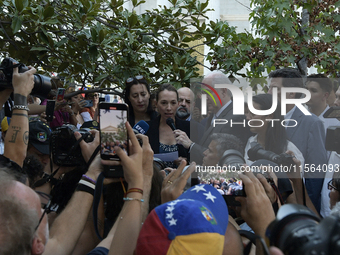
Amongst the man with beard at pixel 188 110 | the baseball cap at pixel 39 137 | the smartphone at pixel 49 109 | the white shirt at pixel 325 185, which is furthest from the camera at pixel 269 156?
the smartphone at pixel 49 109

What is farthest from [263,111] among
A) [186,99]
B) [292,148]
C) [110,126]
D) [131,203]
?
[186,99]

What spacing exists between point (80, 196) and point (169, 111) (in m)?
1.87

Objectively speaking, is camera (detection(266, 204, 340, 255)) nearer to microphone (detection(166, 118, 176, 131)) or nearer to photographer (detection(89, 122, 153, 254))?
photographer (detection(89, 122, 153, 254))

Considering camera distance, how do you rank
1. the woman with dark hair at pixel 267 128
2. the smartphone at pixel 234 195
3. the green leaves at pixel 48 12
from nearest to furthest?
the smartphone at pixel 234 195, the woman with dark hair at pixel 267 128, the green leaves at pixel 48 12

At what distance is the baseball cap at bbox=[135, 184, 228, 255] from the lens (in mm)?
1060

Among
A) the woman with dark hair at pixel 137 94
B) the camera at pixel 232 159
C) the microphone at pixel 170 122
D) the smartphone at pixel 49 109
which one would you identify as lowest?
the camera at pixel 232 159

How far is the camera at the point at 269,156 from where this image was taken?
6.68 ft

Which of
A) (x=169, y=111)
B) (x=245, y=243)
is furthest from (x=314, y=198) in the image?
(x=169, y=111)

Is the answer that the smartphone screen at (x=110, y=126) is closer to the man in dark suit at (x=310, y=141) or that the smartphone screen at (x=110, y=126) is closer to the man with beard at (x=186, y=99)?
the man in dark suit at (x=310, y=141)

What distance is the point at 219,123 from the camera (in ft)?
7.94

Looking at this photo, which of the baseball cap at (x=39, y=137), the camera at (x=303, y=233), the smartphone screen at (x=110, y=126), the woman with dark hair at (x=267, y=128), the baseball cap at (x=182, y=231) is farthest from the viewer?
the baseball cap at (x=39, y=137)

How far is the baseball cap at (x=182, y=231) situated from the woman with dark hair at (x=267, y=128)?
3.75 feet

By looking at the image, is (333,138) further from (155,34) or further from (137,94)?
(155,34)

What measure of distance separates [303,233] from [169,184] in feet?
3.14
